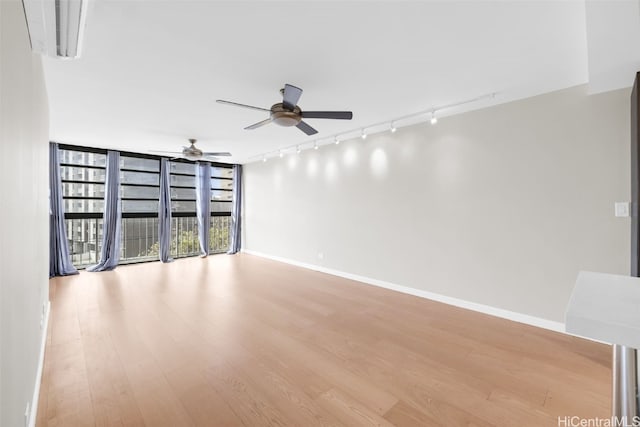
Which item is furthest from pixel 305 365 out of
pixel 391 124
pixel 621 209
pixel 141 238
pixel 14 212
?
pixel 141 238

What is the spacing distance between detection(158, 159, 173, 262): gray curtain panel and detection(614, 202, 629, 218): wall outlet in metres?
7.92

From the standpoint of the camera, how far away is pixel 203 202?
24.6ft

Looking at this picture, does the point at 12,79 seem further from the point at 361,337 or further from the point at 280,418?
the point at 361,337

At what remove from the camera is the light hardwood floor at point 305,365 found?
187 cm

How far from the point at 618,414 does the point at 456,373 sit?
2.18 metres

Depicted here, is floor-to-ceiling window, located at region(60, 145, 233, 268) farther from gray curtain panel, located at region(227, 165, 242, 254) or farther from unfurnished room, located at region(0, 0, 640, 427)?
Result: unfurnished room, located at region(0, 0, 640, 427)

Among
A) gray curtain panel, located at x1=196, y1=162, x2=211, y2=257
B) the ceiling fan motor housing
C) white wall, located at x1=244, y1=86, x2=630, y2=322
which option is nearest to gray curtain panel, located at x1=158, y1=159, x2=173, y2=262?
gray curtain panel, located at x1=196, y1=162, x2=211, y2=257

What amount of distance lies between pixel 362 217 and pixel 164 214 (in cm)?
504

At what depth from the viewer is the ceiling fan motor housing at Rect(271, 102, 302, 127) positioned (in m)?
2.89

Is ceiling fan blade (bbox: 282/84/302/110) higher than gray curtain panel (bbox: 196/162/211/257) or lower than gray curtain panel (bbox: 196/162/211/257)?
higher

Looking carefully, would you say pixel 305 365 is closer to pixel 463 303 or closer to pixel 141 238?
pixel 463 303

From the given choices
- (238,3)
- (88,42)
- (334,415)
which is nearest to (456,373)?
(334,415)

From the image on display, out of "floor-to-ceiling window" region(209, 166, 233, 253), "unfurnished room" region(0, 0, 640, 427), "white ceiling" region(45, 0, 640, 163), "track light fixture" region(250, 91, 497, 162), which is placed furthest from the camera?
"floor-to-ceiling window" region(209, 166, 233, 253)

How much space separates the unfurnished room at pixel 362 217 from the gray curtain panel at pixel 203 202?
2056 millimetres
